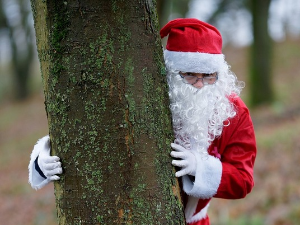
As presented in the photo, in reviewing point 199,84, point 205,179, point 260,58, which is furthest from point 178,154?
point 260,58

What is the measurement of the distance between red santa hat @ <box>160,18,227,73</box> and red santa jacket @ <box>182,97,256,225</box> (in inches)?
10.6

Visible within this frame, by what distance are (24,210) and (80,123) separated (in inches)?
250

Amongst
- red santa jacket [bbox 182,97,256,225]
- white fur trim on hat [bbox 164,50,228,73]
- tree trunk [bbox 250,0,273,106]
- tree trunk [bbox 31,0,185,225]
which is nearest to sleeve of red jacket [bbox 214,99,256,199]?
red santa jacket [bbox 182,97,256,225]

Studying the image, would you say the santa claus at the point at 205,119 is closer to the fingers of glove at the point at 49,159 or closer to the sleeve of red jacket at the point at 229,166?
the sleeve of red jacket at the point at 229,166

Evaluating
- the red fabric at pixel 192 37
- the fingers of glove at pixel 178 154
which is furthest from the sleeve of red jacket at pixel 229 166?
the red fabric at pixel 192 37

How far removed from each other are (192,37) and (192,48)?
53mm

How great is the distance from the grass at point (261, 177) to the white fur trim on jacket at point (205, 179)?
277 cm

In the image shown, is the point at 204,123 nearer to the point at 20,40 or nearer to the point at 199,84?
the point at 199,84

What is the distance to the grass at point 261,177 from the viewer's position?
4980 mm

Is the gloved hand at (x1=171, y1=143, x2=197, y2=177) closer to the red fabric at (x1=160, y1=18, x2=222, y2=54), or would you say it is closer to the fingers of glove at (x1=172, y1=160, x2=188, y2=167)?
the fingers of glove at (x1=172, y1=160, x2=188, y2=167)

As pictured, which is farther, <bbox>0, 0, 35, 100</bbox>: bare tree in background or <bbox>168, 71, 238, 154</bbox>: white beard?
<bbox>0, 0, 35, 100</bbox>: bare tree in background

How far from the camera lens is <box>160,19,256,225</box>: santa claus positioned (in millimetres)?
1951

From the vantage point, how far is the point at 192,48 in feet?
6.68

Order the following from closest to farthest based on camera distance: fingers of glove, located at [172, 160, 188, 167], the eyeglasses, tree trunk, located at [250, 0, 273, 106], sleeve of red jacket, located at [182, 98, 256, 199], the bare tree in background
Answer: fingers of glove, located at [172, 160, 188, 167] < sleeve of red jacket, located at [182, 98, 256, 199] < the eyeglasses < tree trunk, located at [250, 0, 273, 106] < the bare tree in background
